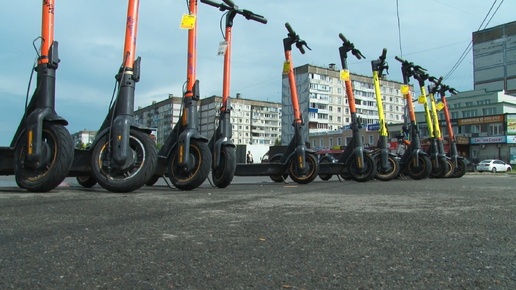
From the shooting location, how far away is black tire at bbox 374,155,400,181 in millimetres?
12570

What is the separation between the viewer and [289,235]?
319 cm

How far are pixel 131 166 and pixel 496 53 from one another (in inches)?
1722

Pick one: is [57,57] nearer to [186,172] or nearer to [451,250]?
[186,172]

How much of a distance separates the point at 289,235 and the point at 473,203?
134 inches

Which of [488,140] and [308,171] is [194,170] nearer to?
[308,171]

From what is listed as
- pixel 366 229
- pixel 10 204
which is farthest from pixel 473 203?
pixel 10 204

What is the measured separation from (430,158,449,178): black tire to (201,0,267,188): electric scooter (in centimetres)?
887

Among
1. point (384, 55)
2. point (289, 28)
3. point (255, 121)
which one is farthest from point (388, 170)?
point (255, 121)

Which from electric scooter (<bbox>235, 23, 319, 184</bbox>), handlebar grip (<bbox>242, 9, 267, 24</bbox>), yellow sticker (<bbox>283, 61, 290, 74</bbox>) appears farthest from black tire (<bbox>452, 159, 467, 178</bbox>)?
handlebar grip (<bbox>242, 9, 267, 24</bbox>)

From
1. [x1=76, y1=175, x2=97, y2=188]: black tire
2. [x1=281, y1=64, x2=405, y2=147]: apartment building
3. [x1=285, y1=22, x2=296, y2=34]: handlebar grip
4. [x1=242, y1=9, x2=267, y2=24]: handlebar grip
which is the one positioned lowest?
[x1=76, y1=175, x2=97, y2=188]: black tire

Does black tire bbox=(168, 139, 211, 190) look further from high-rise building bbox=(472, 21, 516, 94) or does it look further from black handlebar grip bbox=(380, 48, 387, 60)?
high-rise building bbox=(472, 21, 516, 94)

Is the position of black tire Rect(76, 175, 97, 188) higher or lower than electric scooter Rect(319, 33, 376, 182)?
lower

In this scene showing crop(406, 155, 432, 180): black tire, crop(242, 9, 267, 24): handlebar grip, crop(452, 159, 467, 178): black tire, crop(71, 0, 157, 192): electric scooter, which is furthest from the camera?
crop(452, 159, 467, 178): black tire

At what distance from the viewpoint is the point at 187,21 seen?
26.2 ft
